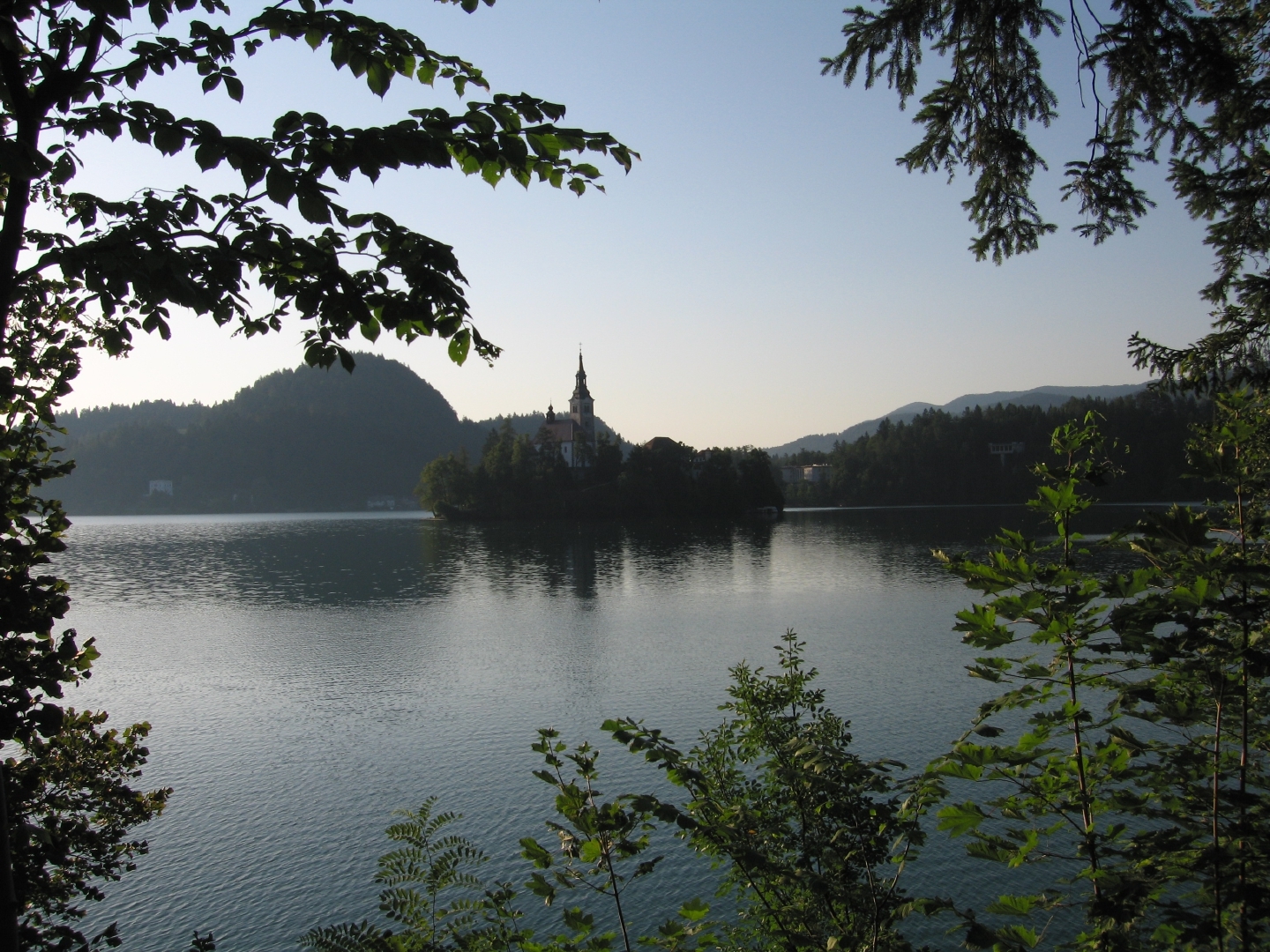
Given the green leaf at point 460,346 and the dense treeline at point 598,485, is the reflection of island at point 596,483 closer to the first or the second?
the dense treeline at point 598,485

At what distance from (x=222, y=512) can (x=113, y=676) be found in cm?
13754

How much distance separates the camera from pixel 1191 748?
273 cm

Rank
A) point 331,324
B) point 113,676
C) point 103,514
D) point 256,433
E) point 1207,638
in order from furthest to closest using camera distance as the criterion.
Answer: point 256,433, point 103,514, point 113,676, point 331,324, point 1207,638

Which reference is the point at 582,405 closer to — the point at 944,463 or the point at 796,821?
the point at 944,463

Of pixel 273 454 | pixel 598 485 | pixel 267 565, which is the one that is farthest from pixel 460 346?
pixel 273 454

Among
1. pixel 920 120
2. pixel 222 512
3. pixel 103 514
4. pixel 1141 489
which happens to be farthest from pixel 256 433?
pixel 920 120

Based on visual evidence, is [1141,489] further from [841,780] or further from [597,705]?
[841,780]

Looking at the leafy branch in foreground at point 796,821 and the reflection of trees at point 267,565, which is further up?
the leafy branch in foreground at point 796,821

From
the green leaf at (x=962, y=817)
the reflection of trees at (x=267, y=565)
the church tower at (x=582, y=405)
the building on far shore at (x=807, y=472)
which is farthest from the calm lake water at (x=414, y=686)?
the building on far shore at (x=807, y=472)

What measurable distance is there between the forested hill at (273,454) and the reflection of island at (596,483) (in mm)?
44051

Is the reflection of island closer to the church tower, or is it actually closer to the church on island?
the church on island

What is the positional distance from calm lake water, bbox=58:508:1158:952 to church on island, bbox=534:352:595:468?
187ft

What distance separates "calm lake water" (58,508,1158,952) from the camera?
418 inches

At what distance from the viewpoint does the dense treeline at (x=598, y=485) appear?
97.9m
